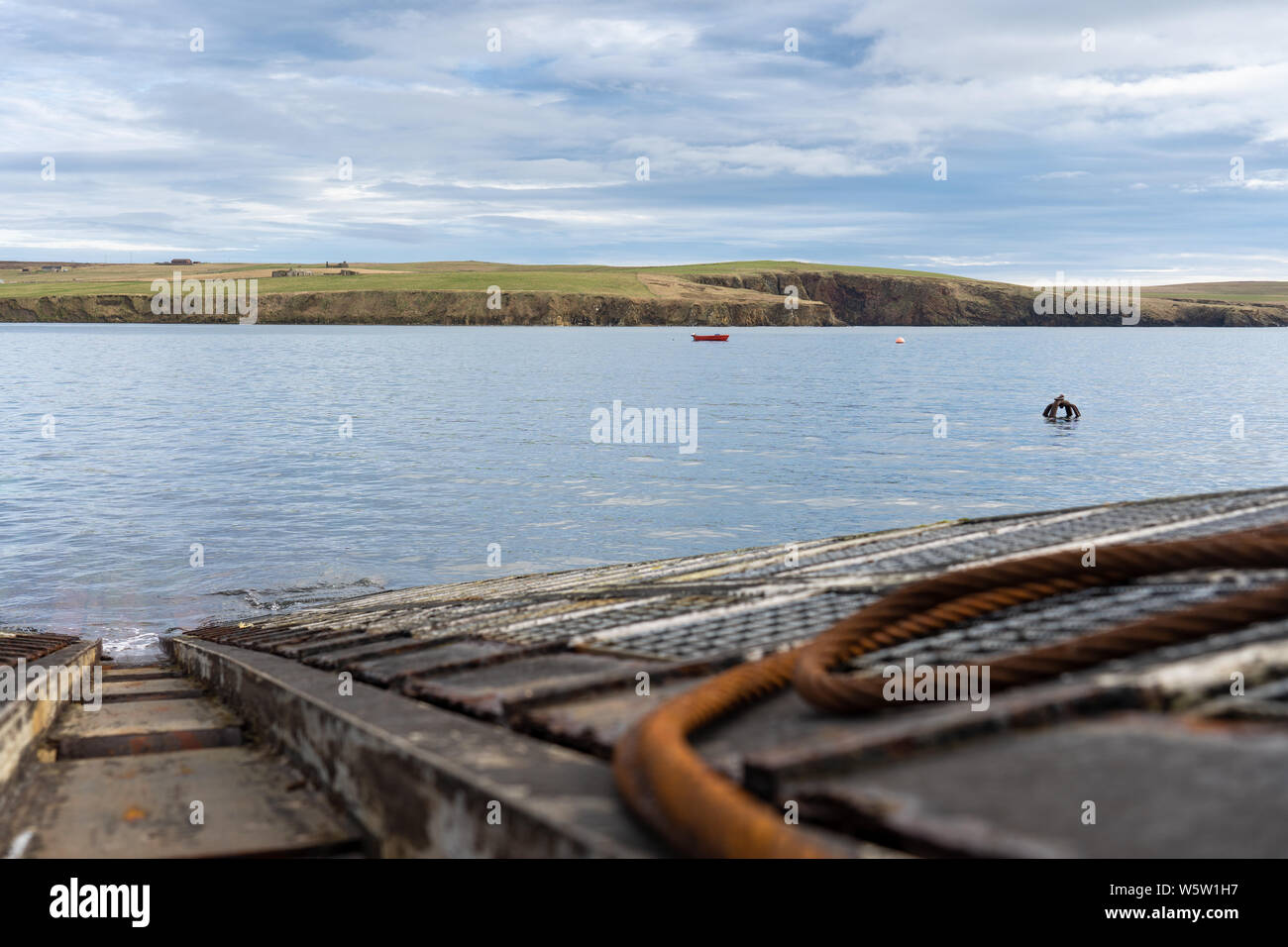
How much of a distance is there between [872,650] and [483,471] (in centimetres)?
3372

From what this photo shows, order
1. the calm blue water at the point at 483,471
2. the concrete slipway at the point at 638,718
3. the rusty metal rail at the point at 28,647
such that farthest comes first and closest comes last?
the calm blue water at the point at 483,471 < the rusty metal rail at the point at 28,647 < the concrete slipway at the point at 638,718

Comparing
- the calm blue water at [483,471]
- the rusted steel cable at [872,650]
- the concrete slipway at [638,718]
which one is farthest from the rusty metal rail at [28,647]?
the rusted steel cable at [872,650]

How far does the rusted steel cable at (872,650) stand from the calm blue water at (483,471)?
53.5 feet

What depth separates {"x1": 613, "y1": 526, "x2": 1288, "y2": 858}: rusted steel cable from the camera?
2178mm

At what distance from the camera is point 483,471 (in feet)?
121

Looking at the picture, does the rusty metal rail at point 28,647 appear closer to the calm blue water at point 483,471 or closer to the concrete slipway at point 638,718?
the concrete slipway at point 638,718

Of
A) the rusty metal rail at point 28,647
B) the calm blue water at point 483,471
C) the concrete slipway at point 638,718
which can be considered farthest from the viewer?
the calm blue water at point 483,471

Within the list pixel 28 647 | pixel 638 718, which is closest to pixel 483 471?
pixel 28 647

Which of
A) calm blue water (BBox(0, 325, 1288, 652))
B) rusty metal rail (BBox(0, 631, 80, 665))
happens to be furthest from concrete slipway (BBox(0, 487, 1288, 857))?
calm blue water (BBox(0, 325, 1288, 652))

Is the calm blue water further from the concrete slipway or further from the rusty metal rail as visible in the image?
the concrete slipway

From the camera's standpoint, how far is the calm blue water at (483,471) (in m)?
22.9

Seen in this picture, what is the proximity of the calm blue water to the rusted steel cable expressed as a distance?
1630cm

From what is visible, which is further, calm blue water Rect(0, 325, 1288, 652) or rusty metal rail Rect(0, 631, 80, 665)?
calm blue water Rect(0, 325, 1288, 652)
